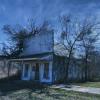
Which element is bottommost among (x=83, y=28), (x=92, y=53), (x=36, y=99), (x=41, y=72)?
(x=36, y=99)

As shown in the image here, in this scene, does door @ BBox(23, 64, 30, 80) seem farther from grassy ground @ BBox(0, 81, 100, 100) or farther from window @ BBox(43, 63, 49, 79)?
grassy ground @ BBox(0, 81, 100, 100)

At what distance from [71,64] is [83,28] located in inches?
237

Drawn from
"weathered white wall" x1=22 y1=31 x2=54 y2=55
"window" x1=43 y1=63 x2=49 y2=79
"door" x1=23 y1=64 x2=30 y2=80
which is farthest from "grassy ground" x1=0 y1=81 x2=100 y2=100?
"weathered white wall" x1=22 y1=31 x2=54 y2=55

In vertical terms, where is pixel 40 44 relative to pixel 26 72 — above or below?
above

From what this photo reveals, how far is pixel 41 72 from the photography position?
2445cm

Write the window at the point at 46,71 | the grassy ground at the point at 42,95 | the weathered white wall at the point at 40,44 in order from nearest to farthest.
A: the grassy ground at the point at 42,95 → the window at the point at 46,71 → the weathered white wall at the point at 40,44

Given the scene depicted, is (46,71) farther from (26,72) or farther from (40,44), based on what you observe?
(40,44)

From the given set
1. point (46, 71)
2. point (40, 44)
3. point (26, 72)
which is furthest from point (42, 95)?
point (40, 44)

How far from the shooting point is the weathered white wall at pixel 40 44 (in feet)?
87.5

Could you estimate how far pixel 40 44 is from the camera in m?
28.2

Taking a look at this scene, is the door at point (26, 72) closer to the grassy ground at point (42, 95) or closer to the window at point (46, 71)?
the window at point (46, 71)

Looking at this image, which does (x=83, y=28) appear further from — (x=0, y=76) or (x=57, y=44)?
(x=0, y=76)

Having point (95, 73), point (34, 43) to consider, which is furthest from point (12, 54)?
point (95, 73)

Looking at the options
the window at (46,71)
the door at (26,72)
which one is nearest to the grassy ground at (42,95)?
the window at (46,71)
